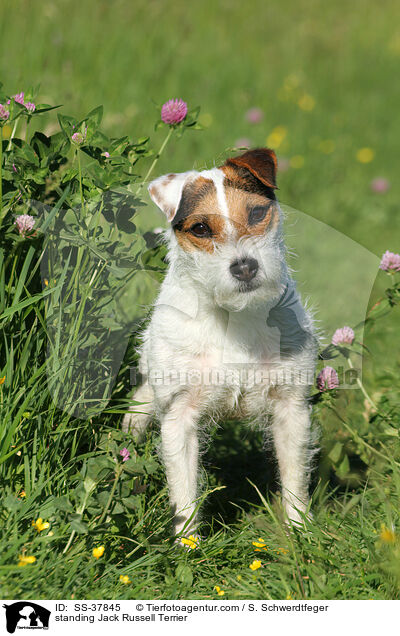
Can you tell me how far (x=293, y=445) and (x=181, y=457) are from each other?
58cm

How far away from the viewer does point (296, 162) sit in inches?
306

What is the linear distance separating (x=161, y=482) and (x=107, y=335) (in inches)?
32.6

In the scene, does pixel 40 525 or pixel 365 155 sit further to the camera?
pixel 365 155

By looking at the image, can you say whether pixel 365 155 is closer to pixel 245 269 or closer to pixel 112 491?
pixel 245 269

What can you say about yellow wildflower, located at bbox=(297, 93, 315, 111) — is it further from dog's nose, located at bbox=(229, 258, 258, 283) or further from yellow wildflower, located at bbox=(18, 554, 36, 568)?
yellow wildflower, located at bbox=(18, 554, 36, 568)

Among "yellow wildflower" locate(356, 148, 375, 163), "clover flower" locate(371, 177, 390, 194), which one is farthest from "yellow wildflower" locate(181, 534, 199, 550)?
"yellow wildflower" locate(356, 148, 375, 163)

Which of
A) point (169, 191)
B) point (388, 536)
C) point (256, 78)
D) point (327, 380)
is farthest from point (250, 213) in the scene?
point (256, 78)

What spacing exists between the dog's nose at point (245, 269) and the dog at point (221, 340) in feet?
0.58

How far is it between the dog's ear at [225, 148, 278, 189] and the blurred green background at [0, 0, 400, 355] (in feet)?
8.38

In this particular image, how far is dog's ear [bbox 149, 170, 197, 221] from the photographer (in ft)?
10.7

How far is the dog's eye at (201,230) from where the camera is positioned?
311 cm

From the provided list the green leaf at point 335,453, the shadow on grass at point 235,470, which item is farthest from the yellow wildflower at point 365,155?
the green leaf at point 335,453

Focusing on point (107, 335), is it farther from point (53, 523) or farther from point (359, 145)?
point (359, 145)

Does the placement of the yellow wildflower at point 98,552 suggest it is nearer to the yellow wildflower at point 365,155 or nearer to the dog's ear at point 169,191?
the dog's ear at point 169,191
